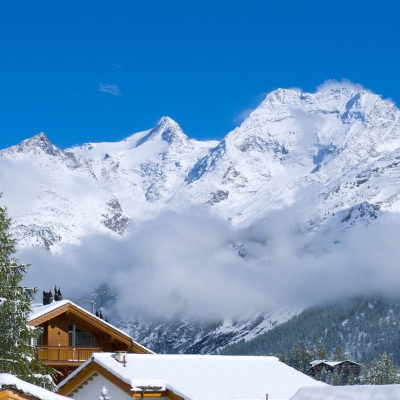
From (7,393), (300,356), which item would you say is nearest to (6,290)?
(7,393)

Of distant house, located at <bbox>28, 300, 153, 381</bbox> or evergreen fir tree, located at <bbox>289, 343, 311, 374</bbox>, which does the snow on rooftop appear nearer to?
distant house, located at <bbox>28, 300, 153, 381</bbox>

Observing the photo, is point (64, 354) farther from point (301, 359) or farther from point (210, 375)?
point (301, 359)

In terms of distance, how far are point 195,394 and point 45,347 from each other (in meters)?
15.7

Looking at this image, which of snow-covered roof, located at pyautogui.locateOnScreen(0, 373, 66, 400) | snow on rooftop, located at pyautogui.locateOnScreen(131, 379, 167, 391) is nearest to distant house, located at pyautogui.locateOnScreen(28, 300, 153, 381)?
snow on rooftop, located at pyautogui.locateOnScreen(131, 379, 167, 391)

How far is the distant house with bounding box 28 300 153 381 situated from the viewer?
3934 cm

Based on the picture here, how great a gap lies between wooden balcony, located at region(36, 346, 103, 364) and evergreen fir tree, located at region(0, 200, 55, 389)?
13.7 meters

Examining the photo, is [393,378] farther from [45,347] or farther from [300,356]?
[45,347]

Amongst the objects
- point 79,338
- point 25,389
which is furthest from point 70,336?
point 25,389

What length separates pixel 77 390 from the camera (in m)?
27.3

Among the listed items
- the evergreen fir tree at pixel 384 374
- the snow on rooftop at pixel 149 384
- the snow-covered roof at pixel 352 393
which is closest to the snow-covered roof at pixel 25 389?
the snow-covered roof at pixel 352 393

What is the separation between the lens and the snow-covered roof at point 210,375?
25641 mm

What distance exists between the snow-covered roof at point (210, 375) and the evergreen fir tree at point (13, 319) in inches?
85.6

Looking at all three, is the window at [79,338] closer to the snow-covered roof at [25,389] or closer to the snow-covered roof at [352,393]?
the snow-covered roof at [352,393]

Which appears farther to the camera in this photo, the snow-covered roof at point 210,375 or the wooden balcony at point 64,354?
the wooden balcony at point 64,354
